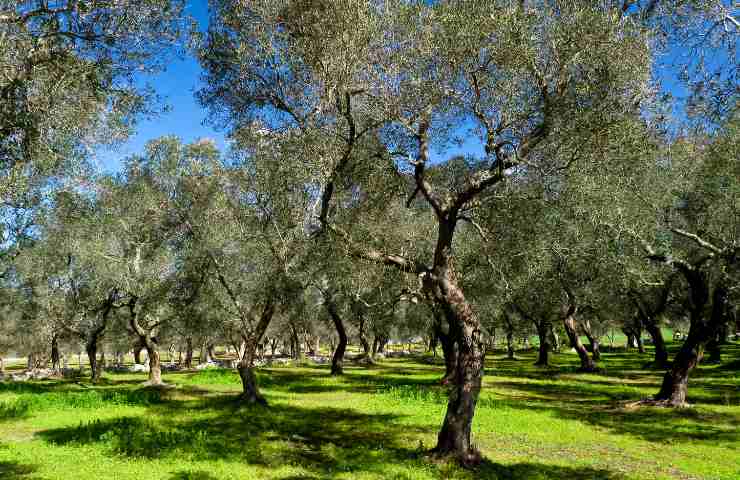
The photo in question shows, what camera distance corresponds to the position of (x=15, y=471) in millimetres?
12586

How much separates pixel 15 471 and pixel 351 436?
375 inches

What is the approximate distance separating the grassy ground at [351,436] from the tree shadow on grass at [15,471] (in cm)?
5

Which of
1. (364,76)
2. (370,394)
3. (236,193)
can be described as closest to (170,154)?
(236,193)

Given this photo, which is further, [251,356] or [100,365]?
[100,365]

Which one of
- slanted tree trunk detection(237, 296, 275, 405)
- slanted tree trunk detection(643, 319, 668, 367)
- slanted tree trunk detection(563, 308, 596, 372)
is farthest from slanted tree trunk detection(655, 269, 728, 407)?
slanted tree trunk detection(643, 319, 668, 367)

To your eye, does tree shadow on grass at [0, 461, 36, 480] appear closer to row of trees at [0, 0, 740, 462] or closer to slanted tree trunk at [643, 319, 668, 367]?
row of trees at [0, 0, 740, 462]

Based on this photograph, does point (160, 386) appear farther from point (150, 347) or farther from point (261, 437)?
point (261, 437)

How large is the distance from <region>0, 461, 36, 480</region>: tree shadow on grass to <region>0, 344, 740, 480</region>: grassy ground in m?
0.05

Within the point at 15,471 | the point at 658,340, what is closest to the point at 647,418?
the point at 15,471

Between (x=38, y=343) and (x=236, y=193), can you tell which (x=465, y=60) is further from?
(x=38, y=343)

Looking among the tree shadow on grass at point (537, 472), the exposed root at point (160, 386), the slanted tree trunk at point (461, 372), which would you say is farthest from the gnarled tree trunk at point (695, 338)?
the exposed root at point (160, 386)

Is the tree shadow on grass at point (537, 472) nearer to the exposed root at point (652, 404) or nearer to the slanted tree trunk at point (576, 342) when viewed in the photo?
the exposed root at point (652, 404)

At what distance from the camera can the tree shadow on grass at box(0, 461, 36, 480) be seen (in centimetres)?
1207

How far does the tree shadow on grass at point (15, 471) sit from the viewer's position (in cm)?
1207
